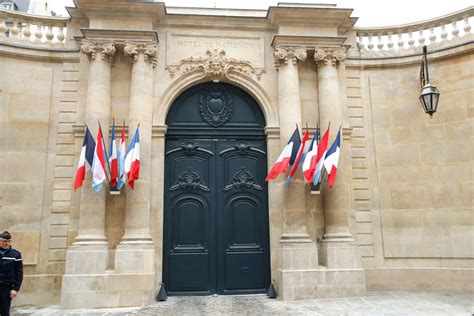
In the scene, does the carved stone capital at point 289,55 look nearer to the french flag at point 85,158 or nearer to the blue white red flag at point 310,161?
the blue white red flag at point 310,161

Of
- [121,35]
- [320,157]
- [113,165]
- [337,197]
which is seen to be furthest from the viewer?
[121,35]

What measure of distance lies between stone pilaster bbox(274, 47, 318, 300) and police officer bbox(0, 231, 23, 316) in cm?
419

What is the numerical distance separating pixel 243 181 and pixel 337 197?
5.98ft

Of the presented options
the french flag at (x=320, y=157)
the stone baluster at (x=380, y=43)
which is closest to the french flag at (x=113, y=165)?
the french flag at (x=320, y=157)

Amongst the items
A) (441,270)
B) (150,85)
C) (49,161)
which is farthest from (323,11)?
(49,161)

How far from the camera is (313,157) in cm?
755

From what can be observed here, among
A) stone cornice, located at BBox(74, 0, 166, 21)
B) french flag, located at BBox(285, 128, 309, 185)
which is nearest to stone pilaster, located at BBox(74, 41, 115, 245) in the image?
stone cornice, located at BBox(74, 0, 166, 21)

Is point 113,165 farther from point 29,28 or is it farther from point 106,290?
point 29,28

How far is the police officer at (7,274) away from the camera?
5.27 m

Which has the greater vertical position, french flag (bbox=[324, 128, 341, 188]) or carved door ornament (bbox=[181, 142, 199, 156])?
carved door ornament (bbox=[181, 142, 199, 156])

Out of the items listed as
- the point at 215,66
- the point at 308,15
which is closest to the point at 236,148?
the point at 215,66

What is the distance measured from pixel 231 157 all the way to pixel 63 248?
3569 millimetres

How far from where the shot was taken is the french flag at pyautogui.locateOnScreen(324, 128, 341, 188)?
748 cm

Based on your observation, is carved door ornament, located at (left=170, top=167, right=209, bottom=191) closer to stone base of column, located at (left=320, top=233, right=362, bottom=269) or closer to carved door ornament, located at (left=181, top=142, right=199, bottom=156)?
carved door ornament, located at (left=181, top=142, right=199, bottom=156)
